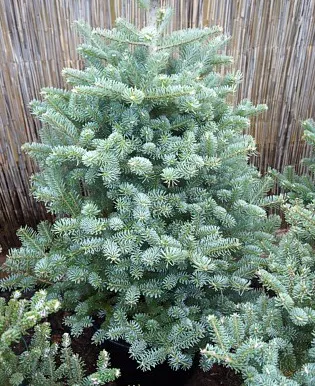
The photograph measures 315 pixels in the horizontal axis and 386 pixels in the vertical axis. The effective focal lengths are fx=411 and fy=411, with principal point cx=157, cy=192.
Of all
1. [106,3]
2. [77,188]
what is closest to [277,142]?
[106,3]

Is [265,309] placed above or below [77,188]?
below

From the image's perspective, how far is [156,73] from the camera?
1.36 meters

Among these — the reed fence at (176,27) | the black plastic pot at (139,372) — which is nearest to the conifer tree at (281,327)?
the black plastic pot at (139,372)

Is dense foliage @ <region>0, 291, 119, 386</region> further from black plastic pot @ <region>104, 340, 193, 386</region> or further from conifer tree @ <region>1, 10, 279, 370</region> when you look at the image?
black plastic pot @ <region>104, 340, 193, 386</region>

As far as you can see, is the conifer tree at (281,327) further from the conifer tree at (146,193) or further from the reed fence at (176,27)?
the reed fence at (176,27)

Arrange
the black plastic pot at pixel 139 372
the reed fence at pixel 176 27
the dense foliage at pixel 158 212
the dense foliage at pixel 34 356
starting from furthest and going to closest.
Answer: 1. the reed fence at pixel 176 27
2. the black plastic pot at pixel 139 372
3. the dense foliage at pixel 158 212
4. the dense foliage at pixel 34 356

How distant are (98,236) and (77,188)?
22cm

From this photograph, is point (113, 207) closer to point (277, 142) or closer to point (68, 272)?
point (68, 272)

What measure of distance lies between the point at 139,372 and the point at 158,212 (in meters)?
0.75

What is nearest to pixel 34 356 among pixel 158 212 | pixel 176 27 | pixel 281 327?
pixel 158 212

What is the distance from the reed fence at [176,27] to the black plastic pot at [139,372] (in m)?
0.93

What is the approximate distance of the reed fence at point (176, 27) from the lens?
1.83 meters

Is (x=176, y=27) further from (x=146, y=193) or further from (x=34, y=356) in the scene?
(x=34, y=356)

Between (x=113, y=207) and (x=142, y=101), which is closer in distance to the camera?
(x=142, y=101)
